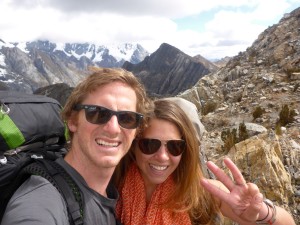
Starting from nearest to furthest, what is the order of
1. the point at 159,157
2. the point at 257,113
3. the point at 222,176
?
1. the point at 222,176
2. the point at 159,157
3. the point at 257,113

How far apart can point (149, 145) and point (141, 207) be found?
70cm

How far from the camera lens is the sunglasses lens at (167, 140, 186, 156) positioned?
355 centimetres

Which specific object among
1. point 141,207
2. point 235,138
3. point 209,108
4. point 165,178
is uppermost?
point 165,178

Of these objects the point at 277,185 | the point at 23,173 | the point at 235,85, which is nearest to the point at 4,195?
the point at 23,173

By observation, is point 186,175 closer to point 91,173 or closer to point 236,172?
point 236,172

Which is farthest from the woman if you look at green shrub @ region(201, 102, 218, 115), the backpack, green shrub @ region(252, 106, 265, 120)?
green shrub @ region(201, 102, 218, 115)

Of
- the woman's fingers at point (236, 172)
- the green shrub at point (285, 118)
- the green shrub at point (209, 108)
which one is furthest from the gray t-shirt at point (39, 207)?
the green shrub at point (209, 108)

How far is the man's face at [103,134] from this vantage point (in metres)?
2.91

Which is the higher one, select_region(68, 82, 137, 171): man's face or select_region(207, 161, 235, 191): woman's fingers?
select_region(68, 82, 137, 171): man's face

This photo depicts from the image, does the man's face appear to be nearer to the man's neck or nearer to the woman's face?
the man's neck

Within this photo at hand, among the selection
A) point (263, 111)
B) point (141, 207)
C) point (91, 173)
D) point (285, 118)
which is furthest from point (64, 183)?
point (263, 111)

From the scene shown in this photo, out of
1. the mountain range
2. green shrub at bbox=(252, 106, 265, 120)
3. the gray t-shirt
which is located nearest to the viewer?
the gray t-shirt

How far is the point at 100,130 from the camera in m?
2.96

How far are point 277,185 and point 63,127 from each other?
16.8 feet
